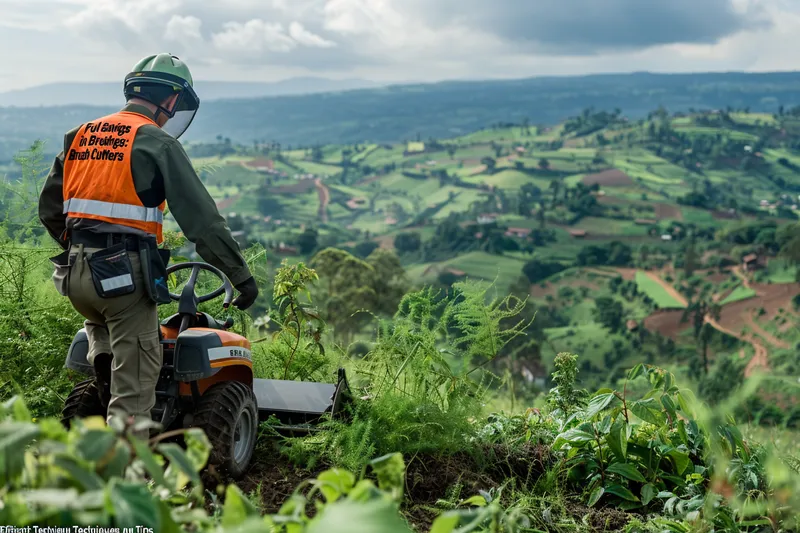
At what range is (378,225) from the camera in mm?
127625

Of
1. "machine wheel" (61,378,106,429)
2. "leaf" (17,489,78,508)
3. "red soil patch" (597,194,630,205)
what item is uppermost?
"leaf" (17,489,78,508)

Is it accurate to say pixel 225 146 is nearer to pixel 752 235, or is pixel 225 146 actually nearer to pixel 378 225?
pixel 378 225

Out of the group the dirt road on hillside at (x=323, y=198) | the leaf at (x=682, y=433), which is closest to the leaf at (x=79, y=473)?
the leaf at (x=682, y=433)

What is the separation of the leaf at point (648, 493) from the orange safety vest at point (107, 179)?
295cm

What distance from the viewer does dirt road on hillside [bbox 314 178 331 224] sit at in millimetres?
132250

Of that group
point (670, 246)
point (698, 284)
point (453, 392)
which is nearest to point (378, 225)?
point (670, 246)

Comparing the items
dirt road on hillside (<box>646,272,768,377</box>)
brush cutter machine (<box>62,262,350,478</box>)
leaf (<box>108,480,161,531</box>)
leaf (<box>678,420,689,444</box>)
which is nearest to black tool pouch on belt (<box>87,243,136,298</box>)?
brush cutter machine (<box>62,262,350,478</box>)

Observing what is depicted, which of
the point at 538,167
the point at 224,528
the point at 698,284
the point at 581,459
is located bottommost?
the point at 698,284

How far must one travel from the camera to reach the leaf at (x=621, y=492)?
13.6 ft

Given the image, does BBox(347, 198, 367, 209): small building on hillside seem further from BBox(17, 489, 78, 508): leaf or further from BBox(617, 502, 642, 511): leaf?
BBox(17, 489, 78, 508): leaf

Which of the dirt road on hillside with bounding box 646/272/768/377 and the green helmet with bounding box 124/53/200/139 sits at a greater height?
Result: the green helmet with bounding box 124/53/200/139

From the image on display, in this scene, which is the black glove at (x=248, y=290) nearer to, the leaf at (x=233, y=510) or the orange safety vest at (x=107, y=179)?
the orange safety vest at (x=107, y=179)

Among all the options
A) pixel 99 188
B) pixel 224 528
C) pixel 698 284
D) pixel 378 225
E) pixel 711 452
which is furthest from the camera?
pixel 378 225

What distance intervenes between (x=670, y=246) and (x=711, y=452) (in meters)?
101
